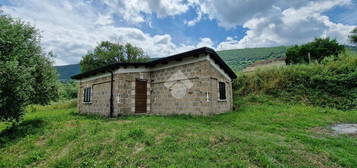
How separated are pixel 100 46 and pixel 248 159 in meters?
26.9

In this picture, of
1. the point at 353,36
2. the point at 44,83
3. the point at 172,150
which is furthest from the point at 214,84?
the point at 353,36

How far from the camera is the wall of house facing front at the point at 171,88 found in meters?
7.50

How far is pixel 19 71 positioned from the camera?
5211mm

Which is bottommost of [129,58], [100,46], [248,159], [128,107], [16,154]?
[16,154]

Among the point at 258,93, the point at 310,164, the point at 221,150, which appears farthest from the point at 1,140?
the point at 258,93

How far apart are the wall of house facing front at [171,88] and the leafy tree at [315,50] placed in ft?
52.6

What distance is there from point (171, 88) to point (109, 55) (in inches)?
758

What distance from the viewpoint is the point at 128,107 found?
8344mm

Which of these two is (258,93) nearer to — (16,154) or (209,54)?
(209,54)

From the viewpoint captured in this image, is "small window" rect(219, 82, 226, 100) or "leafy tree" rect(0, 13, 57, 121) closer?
"leafy tree" rect(0, 13, 57, 121)

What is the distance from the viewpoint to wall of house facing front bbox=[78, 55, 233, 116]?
7496 mm

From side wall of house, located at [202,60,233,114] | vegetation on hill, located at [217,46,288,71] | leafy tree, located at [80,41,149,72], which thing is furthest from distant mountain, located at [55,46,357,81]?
side wall of house, located at [202,60,233,114]

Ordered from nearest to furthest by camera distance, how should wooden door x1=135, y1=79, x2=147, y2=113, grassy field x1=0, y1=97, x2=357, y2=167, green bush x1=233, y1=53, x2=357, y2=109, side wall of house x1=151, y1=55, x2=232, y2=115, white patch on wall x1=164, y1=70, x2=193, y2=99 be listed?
1. grassy field x1=0, y1=97, x2=357, y2=167
2. side wall of house x1=151, y1=55, x2=232, y2=115
3. white patch on wall x1=164, y1=70, x2=193, y2=99
4. wooden door x1=135, y1=79, x2=147, y2=113
5. green bush x1=233, y1=53, x2=357, y2=109

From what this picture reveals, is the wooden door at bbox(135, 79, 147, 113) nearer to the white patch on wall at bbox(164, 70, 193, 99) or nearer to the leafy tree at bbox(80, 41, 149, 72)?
the white patch on wall at bbox(164, 70, 193, 99)
